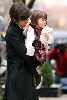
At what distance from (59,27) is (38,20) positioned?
30.3 metres

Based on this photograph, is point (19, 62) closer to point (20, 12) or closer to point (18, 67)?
point (18, 67)

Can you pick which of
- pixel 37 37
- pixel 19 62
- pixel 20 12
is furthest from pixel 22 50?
pixel 20 12

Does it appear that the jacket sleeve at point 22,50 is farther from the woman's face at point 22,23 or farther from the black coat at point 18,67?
the woman's face at point 22,23

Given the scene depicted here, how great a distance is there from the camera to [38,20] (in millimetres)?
7391

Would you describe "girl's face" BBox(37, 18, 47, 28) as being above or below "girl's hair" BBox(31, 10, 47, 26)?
below

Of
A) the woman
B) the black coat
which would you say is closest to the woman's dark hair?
the woman

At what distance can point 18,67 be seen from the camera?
7.17 metres

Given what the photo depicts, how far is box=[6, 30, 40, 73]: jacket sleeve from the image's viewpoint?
281 inches

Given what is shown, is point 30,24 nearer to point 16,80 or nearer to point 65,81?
point 16,80

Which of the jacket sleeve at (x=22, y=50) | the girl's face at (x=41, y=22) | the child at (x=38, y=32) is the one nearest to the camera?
the jacket sleeve at (x=22, y=50)

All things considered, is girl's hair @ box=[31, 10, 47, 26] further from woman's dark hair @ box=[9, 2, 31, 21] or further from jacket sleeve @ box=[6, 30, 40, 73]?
jacket sleeve @ box=[6, 30, 40, 73]

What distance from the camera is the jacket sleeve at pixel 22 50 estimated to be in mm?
7127

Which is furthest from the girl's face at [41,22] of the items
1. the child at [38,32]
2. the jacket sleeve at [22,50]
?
the jacket sleeve at [22,50]

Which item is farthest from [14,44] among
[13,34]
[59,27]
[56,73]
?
[59,27]
